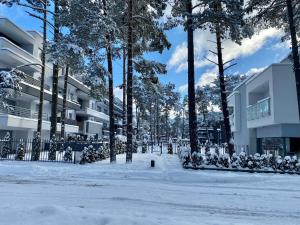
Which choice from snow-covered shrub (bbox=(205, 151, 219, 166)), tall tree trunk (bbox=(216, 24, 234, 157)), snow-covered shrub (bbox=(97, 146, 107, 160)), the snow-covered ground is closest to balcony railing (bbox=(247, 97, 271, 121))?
tall tree trunk (bbox=(216, 24, 234, 157))

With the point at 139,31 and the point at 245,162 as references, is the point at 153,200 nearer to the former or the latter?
the point at 245,162

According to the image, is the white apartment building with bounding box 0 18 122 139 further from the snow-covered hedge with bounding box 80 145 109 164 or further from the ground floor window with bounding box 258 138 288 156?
the ground floor window with bounding box 258 138 288 156

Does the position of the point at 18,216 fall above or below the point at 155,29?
below

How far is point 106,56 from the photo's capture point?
18.5 metres

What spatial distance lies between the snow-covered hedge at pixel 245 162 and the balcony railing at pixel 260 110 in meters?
7.61

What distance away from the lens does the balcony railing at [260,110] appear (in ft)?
72.0

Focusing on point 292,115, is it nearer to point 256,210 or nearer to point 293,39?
point 293,39

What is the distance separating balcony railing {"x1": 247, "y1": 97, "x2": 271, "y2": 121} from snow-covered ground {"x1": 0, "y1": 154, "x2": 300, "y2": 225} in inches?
365

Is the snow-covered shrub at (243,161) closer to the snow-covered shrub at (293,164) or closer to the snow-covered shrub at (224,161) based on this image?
the snow-covered shrub at (224,161)

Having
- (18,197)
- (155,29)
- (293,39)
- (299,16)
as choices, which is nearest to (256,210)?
(18,197)

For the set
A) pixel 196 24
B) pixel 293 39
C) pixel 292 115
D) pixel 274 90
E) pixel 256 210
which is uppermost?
pixel 196 24

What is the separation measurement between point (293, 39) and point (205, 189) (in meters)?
9.53

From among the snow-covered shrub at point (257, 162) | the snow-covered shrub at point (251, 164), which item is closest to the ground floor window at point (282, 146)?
the snow-covered shrub at point (257, 162)

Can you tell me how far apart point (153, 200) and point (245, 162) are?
8117 mm
